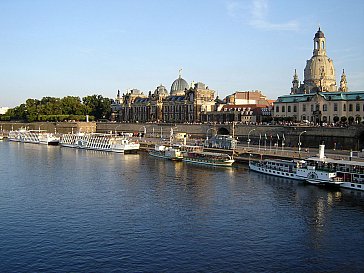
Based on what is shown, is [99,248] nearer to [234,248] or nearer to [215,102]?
[234,248]

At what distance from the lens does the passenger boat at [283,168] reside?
5831 cm

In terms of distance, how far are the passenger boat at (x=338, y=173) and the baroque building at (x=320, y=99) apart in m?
44.6

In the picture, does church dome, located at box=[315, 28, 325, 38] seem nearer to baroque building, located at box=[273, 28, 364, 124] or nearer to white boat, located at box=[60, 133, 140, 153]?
baroque building, located at box=[273, 28, 364, 124]

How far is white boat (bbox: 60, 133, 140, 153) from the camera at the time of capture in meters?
98.7

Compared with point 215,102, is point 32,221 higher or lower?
lower

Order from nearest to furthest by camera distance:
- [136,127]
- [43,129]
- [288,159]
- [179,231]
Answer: [179,231]
[288,159]
[136,127]
[43,129]

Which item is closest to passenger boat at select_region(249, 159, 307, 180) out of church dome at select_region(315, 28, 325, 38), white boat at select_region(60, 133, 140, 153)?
white boat at select_region(60, 133, 140, 153)

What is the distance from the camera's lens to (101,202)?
147ft

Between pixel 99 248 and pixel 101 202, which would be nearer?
pixel 99 248

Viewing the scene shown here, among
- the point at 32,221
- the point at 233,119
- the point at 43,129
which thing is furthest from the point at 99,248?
the point at 43,129

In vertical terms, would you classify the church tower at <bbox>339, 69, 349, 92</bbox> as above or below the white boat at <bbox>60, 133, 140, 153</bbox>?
above

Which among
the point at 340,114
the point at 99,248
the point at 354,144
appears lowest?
the point at 99,248

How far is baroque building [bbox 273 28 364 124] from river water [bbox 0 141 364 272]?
152 feet

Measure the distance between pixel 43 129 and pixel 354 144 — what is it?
123338 mm
